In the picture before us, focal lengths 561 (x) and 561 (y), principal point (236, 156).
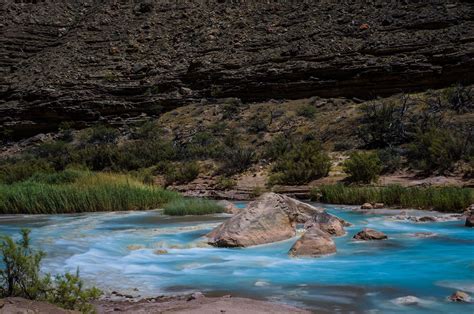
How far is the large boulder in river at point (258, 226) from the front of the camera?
9477 millimetres

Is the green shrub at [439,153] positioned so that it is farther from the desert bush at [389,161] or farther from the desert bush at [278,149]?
the desert bush at [278,149]

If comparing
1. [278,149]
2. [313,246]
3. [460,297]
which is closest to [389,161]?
[278,149]

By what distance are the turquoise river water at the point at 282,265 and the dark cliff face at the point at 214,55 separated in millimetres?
25534

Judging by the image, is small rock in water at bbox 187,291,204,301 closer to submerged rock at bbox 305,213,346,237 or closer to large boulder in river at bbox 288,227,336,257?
large boulder in river at bbox 288,227,336,257

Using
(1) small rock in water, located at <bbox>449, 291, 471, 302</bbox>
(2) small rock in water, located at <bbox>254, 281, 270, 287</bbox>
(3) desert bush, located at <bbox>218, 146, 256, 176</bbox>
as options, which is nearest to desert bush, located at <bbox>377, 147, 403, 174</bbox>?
(3) desert bush, located at <bbox>218, 146, 256, 176</bbox>

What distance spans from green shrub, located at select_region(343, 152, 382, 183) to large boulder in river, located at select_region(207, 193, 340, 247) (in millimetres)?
8409

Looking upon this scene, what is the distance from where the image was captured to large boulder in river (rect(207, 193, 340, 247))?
31.1 feet

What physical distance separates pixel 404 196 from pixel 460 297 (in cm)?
940

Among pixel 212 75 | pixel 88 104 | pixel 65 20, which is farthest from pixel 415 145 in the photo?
pixel 65 20

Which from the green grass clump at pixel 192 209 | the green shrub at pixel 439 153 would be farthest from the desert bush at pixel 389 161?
the green grass clump at pixel 192 209

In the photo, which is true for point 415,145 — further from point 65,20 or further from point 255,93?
point 65,20

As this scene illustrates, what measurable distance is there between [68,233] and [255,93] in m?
29.1

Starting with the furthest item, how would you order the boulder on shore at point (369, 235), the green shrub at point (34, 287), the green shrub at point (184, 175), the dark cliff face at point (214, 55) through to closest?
the dark cliff face at point (214, 55) → the green shrub at point (184, 175) → the boulder on shore at point (369, 235) → the green shrub at point (34, 287)

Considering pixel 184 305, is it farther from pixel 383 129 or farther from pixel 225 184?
pixel 383 129
